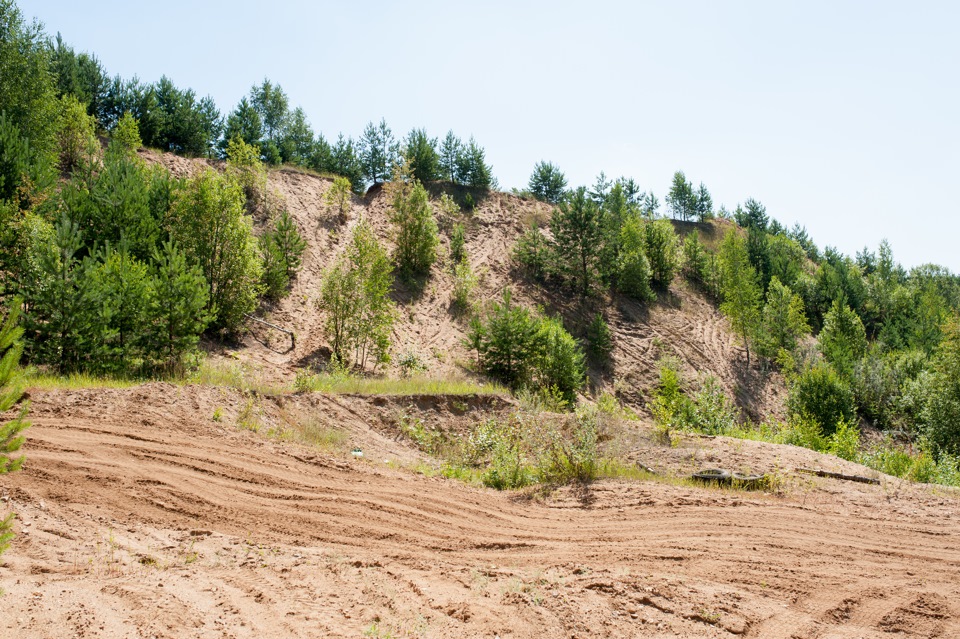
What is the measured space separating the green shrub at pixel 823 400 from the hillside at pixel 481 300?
22.2 feet

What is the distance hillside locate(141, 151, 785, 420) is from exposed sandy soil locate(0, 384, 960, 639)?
13.7 meters

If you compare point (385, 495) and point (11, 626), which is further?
point (385, 495)

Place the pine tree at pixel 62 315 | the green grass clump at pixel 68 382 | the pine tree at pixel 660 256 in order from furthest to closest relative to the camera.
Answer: the pine tree at pixel 660 256 → the pine tree at pixel 62 315 → the green grass clump at pixel 68 382

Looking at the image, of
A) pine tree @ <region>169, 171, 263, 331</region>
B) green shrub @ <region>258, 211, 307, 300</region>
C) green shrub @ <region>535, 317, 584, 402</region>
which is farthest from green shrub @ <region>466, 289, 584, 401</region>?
pine tree @ <region>169, 171, 263, 331</region>

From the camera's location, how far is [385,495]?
9.00 m

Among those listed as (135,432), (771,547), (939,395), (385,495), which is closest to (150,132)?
(135,432)

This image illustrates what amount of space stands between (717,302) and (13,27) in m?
52.6

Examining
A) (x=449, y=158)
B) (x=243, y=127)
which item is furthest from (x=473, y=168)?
(x=243, y=127)

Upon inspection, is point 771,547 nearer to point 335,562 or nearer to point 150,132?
point 335,562

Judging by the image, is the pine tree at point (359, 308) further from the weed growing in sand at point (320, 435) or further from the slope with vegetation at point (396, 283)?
the weed growing in sand at point (320, 435)

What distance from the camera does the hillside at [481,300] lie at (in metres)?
27.2

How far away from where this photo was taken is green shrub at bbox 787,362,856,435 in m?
33.0

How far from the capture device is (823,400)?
33406 mm

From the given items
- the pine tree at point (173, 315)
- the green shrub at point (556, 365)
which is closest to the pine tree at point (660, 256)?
the green shrub at point (556, 365)
